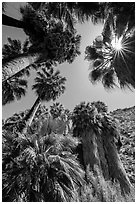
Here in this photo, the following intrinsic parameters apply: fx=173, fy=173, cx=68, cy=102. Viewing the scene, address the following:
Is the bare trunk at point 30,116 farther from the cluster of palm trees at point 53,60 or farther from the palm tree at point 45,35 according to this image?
the palm tree at point 45,35

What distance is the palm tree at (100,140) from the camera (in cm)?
1339

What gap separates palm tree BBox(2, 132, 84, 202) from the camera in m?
7.51

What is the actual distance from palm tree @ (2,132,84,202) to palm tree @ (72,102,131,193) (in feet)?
16.0

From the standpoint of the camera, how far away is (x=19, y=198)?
737 cm

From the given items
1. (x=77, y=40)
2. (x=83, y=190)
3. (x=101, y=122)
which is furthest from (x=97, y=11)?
(x=101, y=122)

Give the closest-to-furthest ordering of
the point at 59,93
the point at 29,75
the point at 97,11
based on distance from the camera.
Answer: the point at 97,11, the point at 29,75, the point at 59,93

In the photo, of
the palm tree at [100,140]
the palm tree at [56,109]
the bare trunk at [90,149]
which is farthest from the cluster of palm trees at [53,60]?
the palm tree at [56,109]

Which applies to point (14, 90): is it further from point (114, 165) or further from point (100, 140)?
point (114, 165)

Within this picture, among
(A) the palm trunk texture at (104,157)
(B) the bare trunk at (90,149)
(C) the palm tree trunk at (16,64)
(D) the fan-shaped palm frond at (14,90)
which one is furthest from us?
(D) the fan-shaped palm frond at (14,90)

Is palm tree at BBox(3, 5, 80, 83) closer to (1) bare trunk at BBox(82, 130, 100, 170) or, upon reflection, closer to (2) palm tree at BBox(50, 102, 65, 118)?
(1) bare trunk at BBox(82, 130, 100, 170)

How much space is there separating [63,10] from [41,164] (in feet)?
23.0

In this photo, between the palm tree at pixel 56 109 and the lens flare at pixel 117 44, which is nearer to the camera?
the lens flare at pixel 117 44

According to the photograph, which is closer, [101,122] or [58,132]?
[58,132]

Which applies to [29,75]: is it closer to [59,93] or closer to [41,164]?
[59,93]
